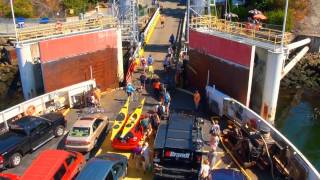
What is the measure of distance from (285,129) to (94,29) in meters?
15.9

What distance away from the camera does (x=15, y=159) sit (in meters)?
17.8

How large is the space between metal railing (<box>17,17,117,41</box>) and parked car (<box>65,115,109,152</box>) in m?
9.71

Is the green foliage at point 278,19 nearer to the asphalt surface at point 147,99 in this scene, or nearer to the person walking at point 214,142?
the asphalt surface at point 147,99

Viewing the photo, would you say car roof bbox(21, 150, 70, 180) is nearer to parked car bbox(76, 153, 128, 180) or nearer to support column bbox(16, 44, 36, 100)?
parked car bbox(76, 153, 128, 180)

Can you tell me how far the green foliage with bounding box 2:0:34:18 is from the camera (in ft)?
170

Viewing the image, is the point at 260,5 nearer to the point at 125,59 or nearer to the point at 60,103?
the point at 125,59

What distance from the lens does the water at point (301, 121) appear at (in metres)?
25.8

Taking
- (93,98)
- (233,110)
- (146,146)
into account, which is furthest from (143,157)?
(93,98)

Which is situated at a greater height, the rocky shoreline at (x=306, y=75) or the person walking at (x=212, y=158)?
the person walking at (x=212, y=158)

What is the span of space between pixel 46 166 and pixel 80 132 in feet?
12.4

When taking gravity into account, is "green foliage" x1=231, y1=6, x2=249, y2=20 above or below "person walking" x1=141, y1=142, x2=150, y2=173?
above

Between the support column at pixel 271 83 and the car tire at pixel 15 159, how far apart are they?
1390 cm

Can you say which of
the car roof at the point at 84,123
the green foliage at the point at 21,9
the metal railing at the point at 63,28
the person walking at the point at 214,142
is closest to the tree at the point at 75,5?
the green foliage at the point at 21,9

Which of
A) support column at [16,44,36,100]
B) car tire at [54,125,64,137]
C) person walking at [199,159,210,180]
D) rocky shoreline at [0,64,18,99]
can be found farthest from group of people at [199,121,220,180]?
rocky shoreline at [0,64,18,99]
